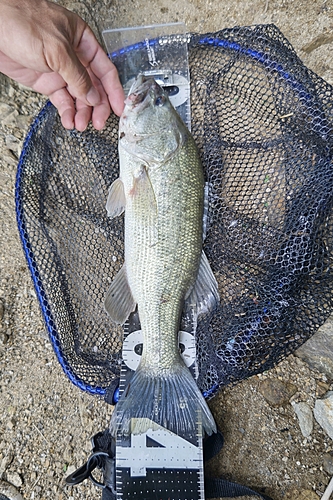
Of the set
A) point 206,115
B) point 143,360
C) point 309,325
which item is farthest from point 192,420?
point 206,115

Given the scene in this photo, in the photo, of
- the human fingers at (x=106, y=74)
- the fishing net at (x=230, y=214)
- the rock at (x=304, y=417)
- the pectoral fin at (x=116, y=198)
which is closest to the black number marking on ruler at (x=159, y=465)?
the fishing net at (x=230, y=214)

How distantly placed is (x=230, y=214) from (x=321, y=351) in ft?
3.84

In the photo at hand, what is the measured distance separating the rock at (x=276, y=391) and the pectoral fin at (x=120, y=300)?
1129 millimetres

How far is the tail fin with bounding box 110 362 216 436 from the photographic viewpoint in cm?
201

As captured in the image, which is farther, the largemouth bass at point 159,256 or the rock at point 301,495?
the rock at point 301,495

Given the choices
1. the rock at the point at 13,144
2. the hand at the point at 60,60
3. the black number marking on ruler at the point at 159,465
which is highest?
the hand at the point at 60,60

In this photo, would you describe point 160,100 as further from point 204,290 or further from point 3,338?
point 3,338

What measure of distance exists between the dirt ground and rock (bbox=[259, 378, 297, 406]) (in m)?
0.02

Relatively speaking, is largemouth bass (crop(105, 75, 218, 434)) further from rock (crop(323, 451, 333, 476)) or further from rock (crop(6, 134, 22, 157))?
rock (crop(6, 134, 22, 157))

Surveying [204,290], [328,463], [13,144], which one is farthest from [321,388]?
[13,144]

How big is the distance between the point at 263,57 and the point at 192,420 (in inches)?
93.4

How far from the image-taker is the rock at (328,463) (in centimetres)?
222

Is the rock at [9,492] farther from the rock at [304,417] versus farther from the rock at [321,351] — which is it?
the rock at [321,351]

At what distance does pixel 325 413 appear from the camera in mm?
2297
